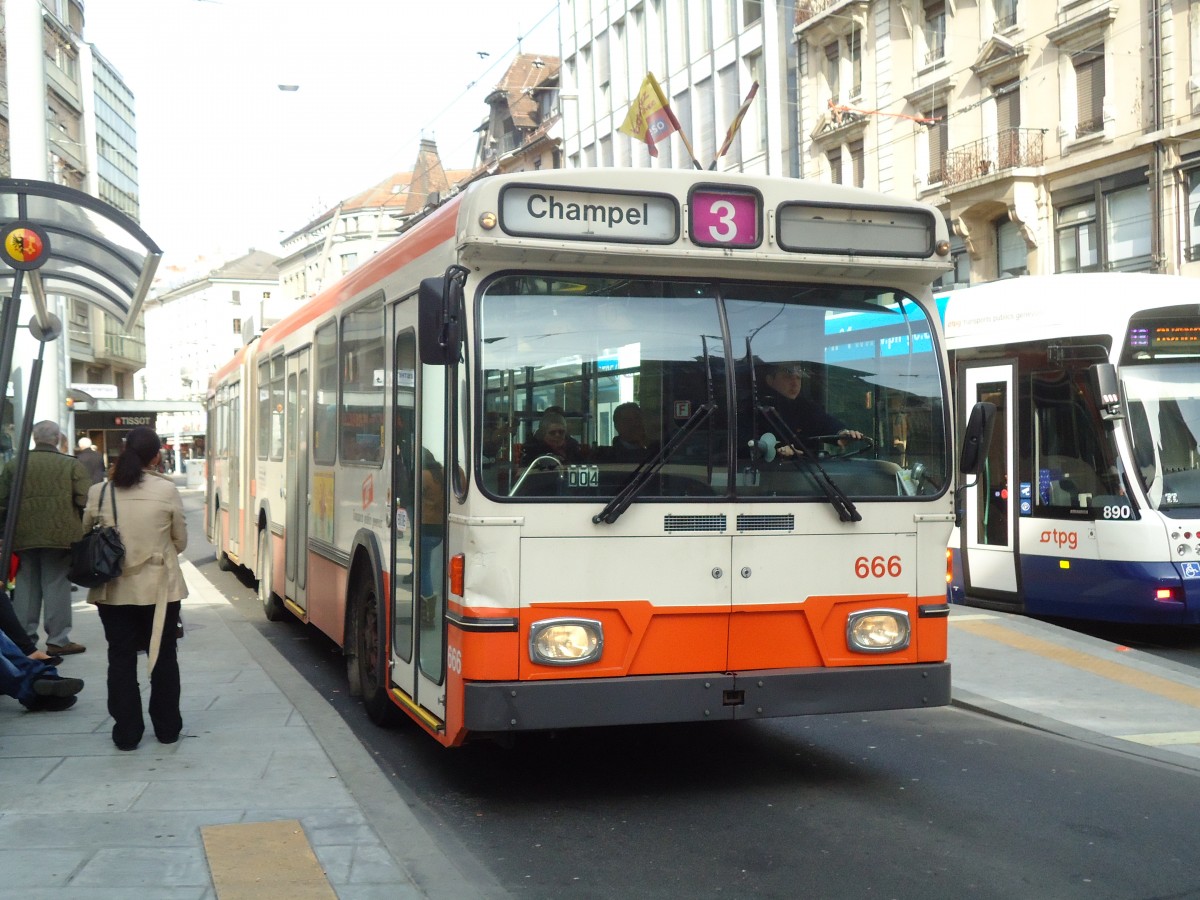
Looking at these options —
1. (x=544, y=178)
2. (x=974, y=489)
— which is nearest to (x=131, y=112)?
(x=974, y=489)

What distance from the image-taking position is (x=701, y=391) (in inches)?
251

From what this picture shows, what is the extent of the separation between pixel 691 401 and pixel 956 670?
15.6 feet

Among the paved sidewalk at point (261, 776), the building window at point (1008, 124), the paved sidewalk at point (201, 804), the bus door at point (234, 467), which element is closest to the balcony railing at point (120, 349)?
the building window at point (1008, 124)

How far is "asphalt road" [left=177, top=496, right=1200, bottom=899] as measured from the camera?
5469 mm

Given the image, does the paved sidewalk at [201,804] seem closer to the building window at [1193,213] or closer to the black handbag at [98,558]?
the black handbag at [98,558]

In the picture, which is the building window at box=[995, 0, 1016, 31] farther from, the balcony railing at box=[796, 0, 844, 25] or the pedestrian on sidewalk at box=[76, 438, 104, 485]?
the pedestrian on sidewalk at box=[76, 438, 104, 485]

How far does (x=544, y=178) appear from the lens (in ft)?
20.7

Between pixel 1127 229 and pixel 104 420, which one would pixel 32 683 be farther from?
pixel 104 420

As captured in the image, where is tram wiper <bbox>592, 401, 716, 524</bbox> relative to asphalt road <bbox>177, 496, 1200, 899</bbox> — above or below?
above

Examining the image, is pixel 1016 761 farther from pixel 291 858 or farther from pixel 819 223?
pixel 291 858

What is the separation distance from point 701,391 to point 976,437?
1432mm

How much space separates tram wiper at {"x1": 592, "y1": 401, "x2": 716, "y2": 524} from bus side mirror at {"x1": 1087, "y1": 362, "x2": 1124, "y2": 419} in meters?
6.58

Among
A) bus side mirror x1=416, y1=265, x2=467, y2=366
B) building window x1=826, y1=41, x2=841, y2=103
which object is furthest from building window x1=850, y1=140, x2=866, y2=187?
bus side mirror x1=416, y1=265, x2=467, y2=366

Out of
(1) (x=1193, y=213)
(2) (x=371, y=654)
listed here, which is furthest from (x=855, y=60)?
(2) (x=371, y=654)
